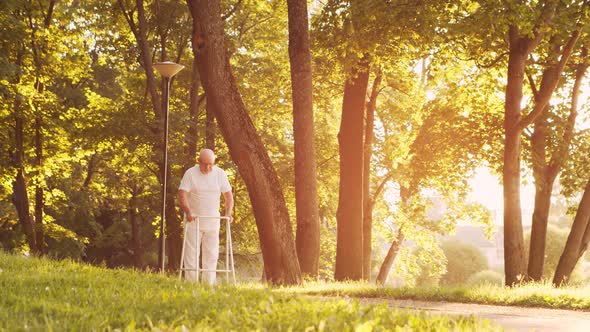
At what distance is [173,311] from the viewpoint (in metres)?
6.42

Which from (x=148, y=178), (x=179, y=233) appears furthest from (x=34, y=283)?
(x=148, y=178)

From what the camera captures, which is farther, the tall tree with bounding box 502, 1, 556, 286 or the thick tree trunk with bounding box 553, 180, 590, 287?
the thick tree trunk with bounding box 553, 180, 590, 287

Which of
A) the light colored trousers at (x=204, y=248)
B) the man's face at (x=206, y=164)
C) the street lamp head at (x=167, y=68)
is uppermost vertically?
the street lamp head at (x=167, y=68)

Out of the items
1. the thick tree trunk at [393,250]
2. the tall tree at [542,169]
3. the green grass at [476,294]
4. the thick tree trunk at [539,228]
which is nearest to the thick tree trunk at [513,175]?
the tall tree at [542,169]

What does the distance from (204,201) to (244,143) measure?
2271 millimetres

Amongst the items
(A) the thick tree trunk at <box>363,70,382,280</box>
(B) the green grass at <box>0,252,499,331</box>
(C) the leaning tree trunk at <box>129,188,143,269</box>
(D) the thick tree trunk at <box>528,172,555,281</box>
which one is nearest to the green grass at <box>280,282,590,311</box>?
(B) the green grass at <box>0,252,499,331</box>

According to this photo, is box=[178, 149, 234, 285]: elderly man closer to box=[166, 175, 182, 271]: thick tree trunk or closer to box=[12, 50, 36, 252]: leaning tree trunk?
box=[166, 175, 182, 271]: thick tree trunk

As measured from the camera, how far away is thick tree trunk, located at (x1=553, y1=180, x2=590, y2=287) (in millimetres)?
20672

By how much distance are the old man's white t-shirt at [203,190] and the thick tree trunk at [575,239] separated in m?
12.0

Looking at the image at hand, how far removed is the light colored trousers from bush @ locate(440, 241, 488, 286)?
5694 cm

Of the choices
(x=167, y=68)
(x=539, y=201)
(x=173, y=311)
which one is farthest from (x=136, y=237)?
(x=173, y=311)

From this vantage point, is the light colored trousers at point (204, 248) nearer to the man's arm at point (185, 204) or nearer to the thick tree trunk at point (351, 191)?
the man's arm at point (185, 204)

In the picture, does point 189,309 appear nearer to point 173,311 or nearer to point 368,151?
point 173,311

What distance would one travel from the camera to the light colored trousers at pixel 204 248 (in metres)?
11.5
